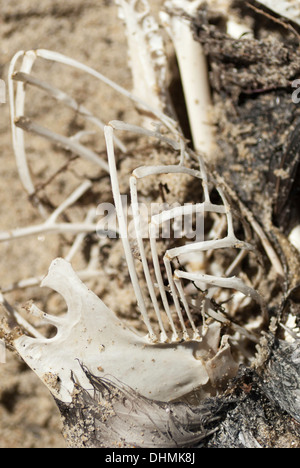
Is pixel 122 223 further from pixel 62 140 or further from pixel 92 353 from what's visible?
pixel 62 140

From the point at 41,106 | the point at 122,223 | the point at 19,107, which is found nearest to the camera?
the point at 122,223

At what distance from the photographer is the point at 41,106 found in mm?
938

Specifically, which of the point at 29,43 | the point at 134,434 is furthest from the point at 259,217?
the point at 29,43

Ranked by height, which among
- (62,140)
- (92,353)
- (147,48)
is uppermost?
(147,48)

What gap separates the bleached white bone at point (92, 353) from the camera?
0.62m

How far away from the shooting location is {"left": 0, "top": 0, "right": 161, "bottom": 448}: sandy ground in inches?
36.2

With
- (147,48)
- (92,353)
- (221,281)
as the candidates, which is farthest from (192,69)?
(92,353)

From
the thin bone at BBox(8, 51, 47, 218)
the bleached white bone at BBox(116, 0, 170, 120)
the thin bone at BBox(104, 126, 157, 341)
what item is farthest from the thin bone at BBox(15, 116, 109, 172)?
the thin bone at BBox(104, 126, 157, 341)

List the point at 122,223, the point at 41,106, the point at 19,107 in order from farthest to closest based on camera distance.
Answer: the point at 41,106
the point at 19,107
the point at 122,223

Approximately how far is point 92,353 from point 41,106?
1.80ft

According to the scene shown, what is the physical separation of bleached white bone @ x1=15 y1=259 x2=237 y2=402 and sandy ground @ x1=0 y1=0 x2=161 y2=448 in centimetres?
31

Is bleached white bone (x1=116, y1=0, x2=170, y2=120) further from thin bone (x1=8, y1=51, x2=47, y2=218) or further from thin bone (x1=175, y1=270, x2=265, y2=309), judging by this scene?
thin bone (x1=175, y1=270, x2=265, y2=309)

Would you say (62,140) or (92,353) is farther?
(62,140)

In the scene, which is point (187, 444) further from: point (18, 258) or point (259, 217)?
point (18, 258)
